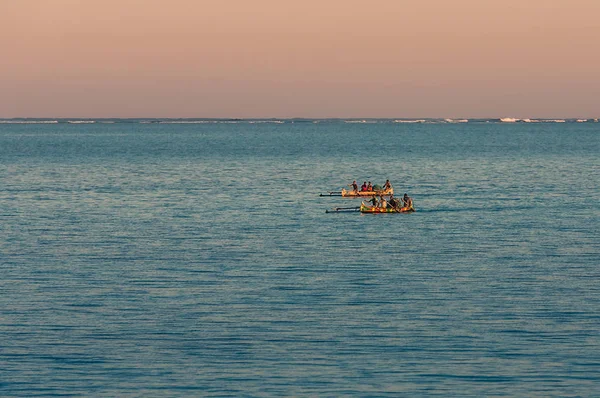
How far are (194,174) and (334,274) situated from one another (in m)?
84.4

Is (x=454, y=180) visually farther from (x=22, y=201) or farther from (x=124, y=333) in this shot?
(x=124, y=333)

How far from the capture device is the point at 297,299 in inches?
1727

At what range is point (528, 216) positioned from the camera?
7669 cm

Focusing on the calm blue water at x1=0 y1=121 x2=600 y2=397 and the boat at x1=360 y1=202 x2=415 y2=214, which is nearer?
the calm blue water at x1=0 y1=121 x2=600 y2=397

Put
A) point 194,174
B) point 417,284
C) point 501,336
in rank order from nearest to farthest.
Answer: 1. point 501,336
2. point 417,284
3. point 194,174

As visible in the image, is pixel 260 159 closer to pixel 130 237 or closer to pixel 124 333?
pixel 130 237

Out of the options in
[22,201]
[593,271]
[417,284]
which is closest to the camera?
[417,284]

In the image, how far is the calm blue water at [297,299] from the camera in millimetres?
32906

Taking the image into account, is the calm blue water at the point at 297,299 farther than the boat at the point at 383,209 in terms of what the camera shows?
No

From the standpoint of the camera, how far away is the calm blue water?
108ft

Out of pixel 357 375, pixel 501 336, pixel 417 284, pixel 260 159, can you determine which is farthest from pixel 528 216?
pixel 260 159

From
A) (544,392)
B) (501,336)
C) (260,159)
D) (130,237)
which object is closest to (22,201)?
(130,237)

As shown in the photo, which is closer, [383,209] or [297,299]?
[297,299]

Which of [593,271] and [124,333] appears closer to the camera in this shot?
[124,333]
